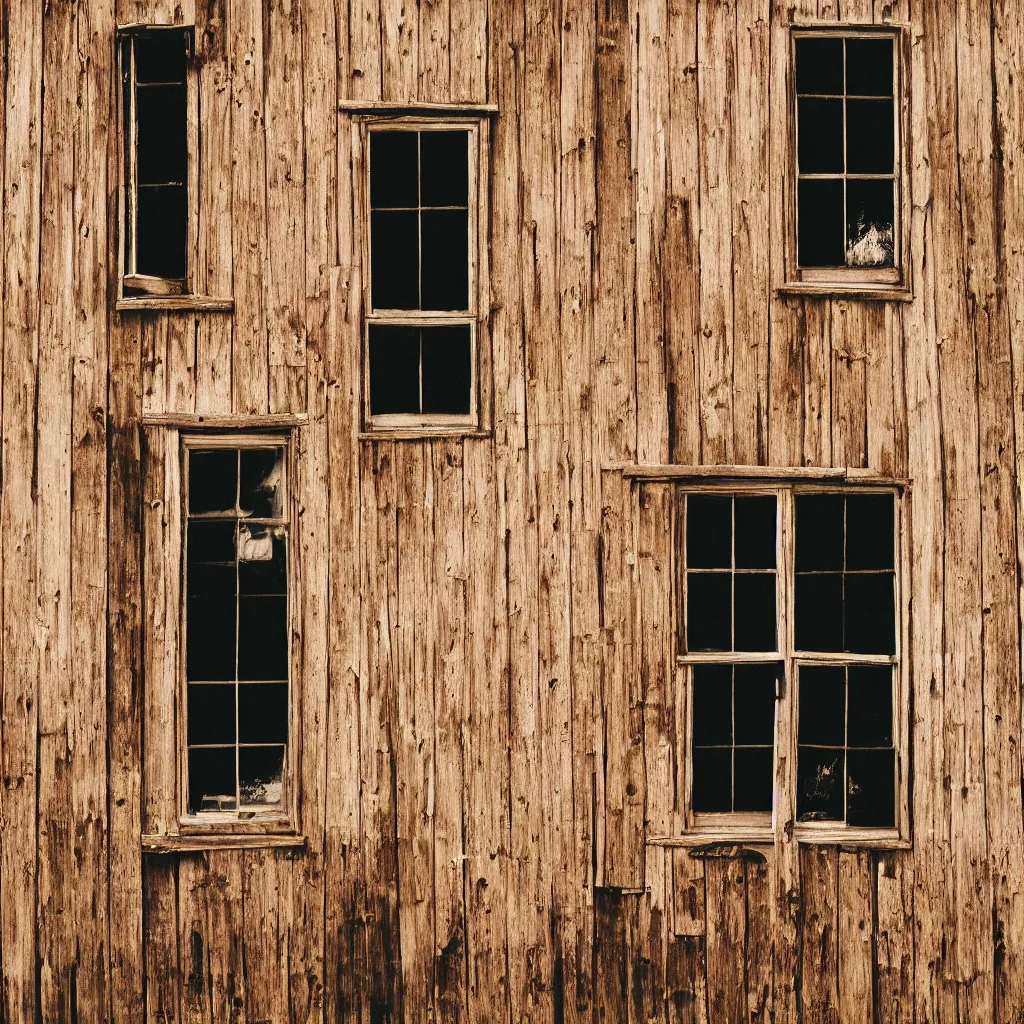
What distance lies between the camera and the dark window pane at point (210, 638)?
27.5 feet

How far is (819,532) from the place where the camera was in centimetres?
851

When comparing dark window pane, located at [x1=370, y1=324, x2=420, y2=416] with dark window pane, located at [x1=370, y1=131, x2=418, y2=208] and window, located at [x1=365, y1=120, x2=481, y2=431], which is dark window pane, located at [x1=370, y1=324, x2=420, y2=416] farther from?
dark window pane, located at [x1=370, y1=131, x2=418, y2=208]

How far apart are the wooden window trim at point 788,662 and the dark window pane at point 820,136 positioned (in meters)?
2.08

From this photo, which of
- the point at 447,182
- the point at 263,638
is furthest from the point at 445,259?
the point at 263,638

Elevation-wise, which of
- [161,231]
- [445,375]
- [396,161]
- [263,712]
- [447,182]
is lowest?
[263,712]

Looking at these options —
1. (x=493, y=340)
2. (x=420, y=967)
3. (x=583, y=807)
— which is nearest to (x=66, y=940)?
(x=420, y=967)

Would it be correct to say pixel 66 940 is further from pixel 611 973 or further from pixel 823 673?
pixel 823 673

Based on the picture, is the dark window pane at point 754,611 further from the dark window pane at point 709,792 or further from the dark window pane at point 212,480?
the dark window pane at point 212,480

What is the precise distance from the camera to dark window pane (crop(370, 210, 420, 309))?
852 cm

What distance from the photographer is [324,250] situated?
8398mm

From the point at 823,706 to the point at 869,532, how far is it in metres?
1.16

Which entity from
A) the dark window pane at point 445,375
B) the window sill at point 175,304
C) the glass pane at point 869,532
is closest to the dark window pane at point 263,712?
the dark window pane at point 445,375

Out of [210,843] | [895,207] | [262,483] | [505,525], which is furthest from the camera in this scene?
[895,207]

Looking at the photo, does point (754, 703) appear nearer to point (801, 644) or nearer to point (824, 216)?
point (801, 644)
